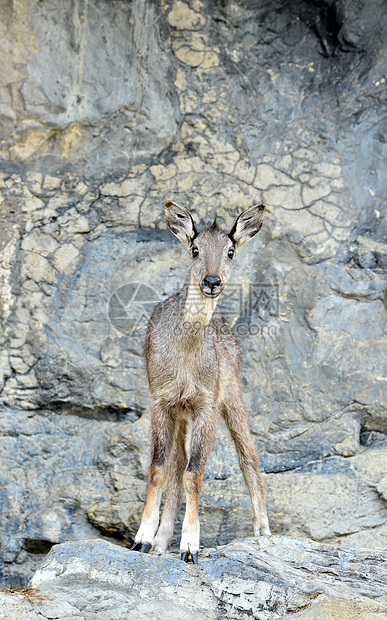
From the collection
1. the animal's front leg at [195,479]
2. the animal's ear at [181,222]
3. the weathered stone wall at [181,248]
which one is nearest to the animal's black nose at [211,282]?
the animal's ear at [181,222]

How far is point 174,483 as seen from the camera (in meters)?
6.88

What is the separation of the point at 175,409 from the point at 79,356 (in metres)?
1.77

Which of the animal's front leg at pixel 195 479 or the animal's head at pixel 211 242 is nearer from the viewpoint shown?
the animal's front leg at pixel 195 479

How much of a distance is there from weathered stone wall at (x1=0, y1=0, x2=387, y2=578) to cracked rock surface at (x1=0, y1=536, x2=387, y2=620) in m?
2.10

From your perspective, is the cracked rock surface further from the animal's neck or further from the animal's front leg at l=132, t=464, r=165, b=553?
the animal's neck

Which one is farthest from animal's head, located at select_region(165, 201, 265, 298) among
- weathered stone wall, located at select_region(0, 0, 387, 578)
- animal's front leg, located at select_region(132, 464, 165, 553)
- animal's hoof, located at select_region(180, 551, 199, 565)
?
animal's hoof, located at select_region(180, 551, 199, 565)

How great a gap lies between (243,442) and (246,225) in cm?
214

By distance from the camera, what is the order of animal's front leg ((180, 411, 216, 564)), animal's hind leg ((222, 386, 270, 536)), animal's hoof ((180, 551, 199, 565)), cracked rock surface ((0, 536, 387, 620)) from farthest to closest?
animal's hind leg ((222, 386, 270, 536)), animal's front leg ((180, 411, 216, 564)), animal's hoof ((180, 551, 199, 565)), cracked rock surface ((0, 536, 387, 620))

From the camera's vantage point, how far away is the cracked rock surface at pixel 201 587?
4.86 meters

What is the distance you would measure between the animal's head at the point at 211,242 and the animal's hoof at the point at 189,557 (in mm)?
2151

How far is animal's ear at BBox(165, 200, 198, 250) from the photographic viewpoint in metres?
6.74

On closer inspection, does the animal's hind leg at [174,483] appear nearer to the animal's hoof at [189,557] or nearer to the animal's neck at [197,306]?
the animal's hoof at [189,557]

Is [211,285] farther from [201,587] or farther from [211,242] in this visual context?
[201,587]

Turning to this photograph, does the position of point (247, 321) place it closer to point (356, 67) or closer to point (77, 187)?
point (77, 187)
